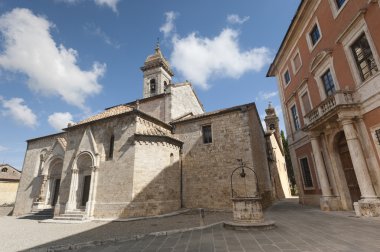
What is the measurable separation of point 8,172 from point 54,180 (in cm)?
1948

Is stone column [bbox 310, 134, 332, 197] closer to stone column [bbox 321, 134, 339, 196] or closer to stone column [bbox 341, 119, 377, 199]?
stone column [bbox 321, 134, 339, 196]

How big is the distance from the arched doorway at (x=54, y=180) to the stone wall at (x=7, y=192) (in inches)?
638

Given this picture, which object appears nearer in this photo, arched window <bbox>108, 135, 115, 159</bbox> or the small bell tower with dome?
arched window <bbox>108, 135, 115, 159</bbox>

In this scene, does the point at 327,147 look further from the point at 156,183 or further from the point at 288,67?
the point at 156,183

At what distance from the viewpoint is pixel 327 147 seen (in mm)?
11586

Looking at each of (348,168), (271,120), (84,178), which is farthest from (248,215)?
(271,120)

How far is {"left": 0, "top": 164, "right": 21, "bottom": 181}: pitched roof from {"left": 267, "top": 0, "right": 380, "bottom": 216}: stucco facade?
3858cm

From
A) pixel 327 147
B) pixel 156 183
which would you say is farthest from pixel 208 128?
pixel 327 147

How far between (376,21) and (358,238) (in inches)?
338

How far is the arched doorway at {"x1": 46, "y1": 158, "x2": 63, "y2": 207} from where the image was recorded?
18.8 m

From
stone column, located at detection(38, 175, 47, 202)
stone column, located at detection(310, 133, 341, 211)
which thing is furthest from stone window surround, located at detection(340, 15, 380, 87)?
stone column, located at detection(38, 175, 47, 202)

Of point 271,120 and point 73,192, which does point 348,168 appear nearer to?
point 73,192

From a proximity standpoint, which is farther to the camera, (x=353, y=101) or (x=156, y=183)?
(x=156, y=183)

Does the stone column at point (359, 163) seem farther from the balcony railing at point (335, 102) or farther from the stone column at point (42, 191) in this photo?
the stone column at point (42, 191)
